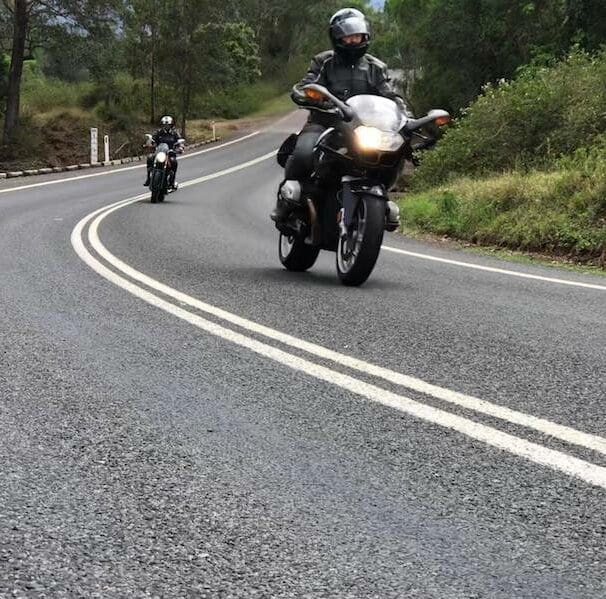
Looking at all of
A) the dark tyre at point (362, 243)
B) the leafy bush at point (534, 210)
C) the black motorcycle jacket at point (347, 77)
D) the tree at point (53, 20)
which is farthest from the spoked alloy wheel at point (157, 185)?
the tree at point (53, 20)

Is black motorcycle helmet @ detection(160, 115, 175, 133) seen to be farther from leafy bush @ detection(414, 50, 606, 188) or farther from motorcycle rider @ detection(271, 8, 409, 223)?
motorcycle rider @ detection(271, 8, 409, 223)

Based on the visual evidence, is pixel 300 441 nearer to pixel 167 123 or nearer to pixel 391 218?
pixel 391 218

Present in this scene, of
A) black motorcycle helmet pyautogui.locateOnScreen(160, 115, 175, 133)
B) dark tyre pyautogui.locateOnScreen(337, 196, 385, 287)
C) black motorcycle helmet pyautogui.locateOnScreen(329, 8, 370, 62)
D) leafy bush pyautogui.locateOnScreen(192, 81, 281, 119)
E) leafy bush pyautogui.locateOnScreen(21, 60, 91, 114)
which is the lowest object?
leafy bush pyautogui.locateOnScreen(192, 81, 281, 119)

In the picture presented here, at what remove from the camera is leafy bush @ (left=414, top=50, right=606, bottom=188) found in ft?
53.9

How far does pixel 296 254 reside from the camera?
8391 millimetres

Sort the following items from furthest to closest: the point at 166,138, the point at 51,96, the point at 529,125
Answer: the point at 51,96
the point at 166,138
the point at 529,125

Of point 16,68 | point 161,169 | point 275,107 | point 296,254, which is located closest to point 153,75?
point 16,68

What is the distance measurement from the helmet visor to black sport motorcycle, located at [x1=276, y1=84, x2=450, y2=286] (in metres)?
0.73

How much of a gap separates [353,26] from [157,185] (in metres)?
12.3

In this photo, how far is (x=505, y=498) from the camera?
2855 mm

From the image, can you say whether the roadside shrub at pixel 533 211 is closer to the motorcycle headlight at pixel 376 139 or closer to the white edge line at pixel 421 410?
the motorcycle headlight at pixel 376 139

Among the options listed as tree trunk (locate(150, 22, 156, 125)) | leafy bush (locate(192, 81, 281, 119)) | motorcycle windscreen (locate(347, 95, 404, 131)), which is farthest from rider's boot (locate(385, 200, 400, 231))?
leafy bush (locate(192, 81, 281, 119))

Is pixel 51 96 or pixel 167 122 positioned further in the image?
pixel 51 96

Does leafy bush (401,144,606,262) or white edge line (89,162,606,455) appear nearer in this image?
white edge line (89,162,606,455)
